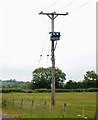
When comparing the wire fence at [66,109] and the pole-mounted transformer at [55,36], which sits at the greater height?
the pole-mounted transformer at [55,36]

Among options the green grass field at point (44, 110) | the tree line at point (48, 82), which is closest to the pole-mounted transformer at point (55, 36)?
the green grass field at point (44, 110)

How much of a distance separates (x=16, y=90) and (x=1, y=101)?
50962 mm

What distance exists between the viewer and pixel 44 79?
4341 inches

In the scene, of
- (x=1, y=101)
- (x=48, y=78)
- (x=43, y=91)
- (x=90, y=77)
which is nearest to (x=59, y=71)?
(x=48, y=78)

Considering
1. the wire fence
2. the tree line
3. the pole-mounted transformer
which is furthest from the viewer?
the tree line

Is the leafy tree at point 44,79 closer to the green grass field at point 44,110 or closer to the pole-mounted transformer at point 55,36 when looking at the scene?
the green grass field at point 44,110

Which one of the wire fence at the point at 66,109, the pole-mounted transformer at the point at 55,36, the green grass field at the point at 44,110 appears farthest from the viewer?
the pole-mounted transformer at the point at 55,36

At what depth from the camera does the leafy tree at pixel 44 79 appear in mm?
106250

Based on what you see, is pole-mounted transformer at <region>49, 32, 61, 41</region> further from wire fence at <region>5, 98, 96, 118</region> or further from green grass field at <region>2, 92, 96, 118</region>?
green grass field at <region>2, 92, 96, 118</region>

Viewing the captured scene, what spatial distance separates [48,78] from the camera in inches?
4429

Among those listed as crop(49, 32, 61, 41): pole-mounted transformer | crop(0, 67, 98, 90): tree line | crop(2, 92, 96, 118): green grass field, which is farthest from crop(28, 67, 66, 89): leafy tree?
crop(49, 32, 61, 41): pole-mounted transformer

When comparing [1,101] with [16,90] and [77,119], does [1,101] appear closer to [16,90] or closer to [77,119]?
[77,119]

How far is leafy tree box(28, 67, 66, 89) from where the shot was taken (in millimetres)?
106250

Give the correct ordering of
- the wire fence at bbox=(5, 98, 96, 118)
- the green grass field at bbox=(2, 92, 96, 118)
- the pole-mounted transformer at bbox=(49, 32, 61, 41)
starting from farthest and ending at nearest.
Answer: the pole-mounted transformer at bbox=(49, 32, 61, 41), the green grass field at bbox=(2, 92, 96, 118), the wire fence at bbox=(5, 98, 96, 118)
